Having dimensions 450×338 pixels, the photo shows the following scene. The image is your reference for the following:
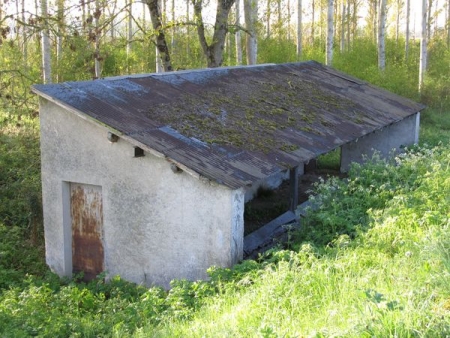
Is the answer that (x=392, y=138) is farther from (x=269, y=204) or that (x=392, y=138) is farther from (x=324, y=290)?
(x=324, y=290)

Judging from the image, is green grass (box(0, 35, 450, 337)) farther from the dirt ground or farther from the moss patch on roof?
the dirt ground

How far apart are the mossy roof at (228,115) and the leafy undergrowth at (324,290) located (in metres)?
1.23

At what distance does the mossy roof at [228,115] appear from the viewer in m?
8.23

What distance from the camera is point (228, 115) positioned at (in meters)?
10.2

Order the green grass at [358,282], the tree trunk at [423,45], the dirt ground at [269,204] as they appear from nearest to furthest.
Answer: the green grass at [358,282]
the dirt ground at [269,204]
the tree trunk at [423,45]

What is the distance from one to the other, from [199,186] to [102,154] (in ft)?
6.38

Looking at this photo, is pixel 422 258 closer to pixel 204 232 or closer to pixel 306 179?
pixel 204 232

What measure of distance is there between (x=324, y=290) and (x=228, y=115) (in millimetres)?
5333

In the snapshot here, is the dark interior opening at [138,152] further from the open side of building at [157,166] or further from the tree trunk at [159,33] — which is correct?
the tree trunk at [159,33]

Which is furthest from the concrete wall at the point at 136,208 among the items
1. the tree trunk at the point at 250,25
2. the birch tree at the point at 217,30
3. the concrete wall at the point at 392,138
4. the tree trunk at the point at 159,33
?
the tree trunk at the point at 250,25

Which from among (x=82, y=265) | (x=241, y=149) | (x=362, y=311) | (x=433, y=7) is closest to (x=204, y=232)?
(x=241, y=149)

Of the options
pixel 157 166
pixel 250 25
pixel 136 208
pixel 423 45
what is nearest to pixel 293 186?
pixel 157 166

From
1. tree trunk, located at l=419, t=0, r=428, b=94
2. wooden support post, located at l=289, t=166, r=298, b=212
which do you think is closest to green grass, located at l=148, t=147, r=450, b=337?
wooden support post, located at l=289, t=166, r=298, b=212

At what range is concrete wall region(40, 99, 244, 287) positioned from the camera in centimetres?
790
